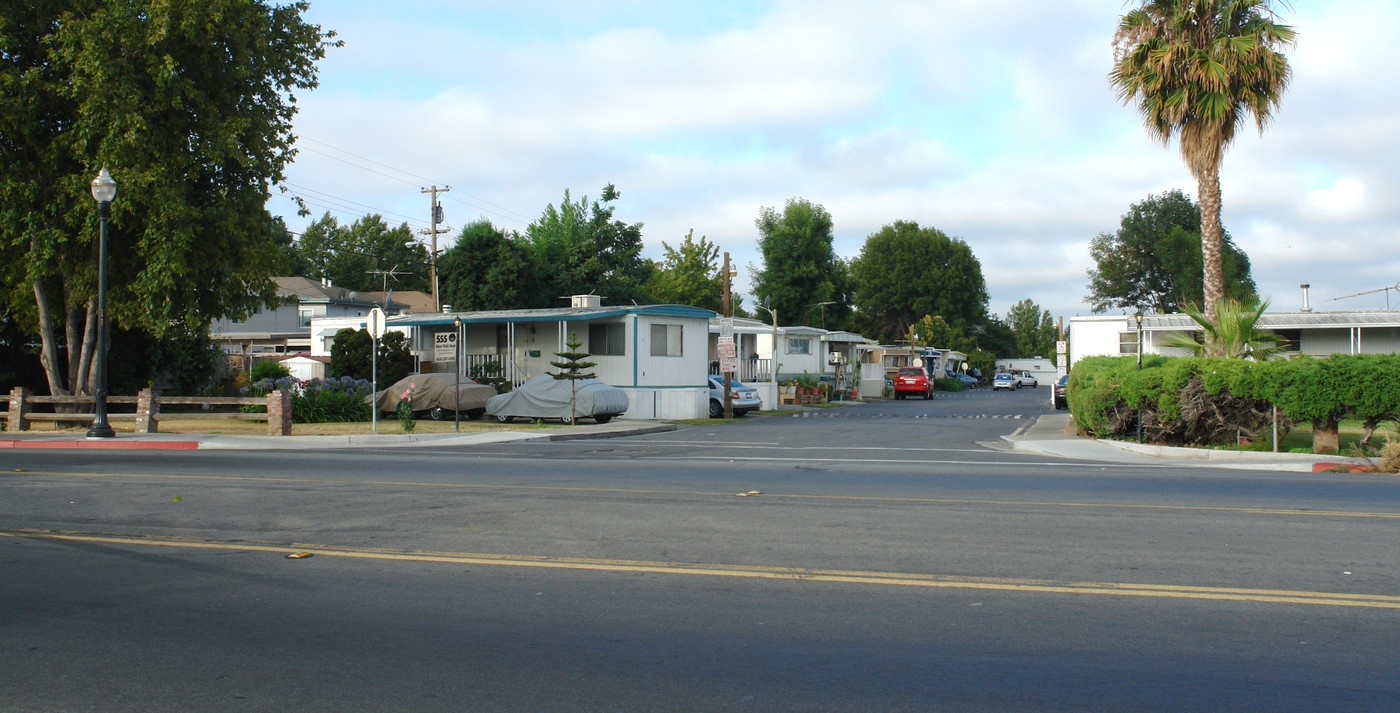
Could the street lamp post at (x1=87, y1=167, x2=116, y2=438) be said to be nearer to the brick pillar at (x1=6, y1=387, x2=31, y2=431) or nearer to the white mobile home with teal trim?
the brick pillar at (x1=6, y1=387, x2=31, y2=431)

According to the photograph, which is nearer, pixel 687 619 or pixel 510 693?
pixel 510 693

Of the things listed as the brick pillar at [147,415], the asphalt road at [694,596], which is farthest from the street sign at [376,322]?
the asphalt road at [694,596]

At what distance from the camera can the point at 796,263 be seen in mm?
79062

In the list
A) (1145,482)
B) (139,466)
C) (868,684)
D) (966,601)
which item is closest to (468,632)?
(868,684)

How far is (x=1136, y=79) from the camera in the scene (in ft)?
81.2

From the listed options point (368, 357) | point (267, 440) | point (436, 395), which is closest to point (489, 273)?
point (368, 357)

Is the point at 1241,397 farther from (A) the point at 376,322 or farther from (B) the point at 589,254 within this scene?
(B) the point at 589,254

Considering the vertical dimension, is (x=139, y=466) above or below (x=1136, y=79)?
below

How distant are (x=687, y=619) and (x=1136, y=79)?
2333 cm

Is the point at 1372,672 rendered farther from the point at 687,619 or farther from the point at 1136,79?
the point at 1136,79

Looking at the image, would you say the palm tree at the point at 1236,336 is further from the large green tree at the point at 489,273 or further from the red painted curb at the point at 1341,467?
the large green tree at the point at 489,273

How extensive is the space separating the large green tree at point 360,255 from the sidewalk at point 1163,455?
69.2 m

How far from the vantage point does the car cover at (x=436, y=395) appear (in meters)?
28.2

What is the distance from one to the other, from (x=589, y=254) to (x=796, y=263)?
79.3 ft
